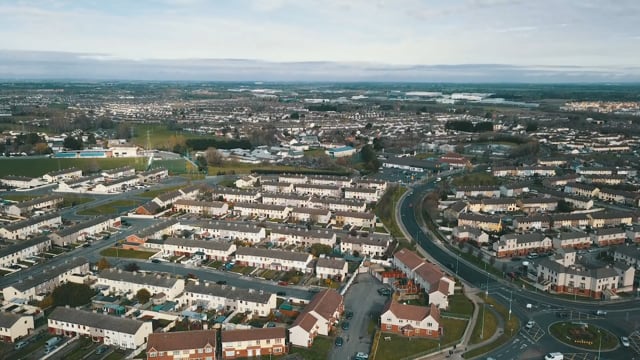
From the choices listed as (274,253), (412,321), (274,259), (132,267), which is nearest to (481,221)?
(274,253)

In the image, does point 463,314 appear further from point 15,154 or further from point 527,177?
point 15,154

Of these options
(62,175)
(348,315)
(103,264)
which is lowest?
(348,315)

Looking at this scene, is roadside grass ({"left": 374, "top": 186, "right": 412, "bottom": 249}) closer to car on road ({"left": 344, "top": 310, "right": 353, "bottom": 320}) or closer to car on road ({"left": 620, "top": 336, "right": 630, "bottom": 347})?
car on road ({"left": 344, "top": 310, "right": 353, "bottom": 320})

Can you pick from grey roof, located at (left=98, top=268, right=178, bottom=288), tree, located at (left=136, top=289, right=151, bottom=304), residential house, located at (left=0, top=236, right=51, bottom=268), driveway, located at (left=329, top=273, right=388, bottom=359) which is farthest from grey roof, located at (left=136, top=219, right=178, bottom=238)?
driveway, located at (left=329, top=273, right=388, bottom=359)

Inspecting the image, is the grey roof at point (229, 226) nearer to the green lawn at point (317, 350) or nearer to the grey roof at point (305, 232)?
the grey roof at point (305, 232)

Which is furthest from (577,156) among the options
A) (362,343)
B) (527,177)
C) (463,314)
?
(362,343)

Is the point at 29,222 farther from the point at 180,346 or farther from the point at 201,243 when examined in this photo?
the point at 180,346
